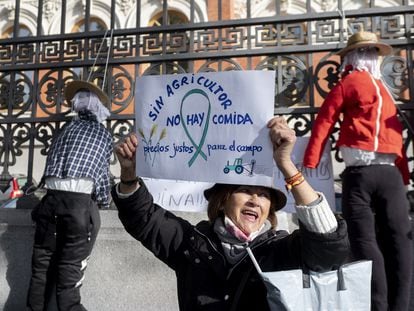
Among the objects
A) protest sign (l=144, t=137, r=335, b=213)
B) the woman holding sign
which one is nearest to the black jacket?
the woman holding sign

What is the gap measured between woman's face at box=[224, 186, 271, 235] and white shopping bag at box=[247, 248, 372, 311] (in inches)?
8.2

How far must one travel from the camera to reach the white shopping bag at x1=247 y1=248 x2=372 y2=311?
1498mm

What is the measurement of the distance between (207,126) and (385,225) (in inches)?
70.7

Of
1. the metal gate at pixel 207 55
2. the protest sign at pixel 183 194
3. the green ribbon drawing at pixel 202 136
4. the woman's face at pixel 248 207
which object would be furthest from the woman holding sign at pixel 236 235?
the metal gate at pixel 207 55

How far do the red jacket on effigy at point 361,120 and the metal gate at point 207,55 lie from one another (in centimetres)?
60

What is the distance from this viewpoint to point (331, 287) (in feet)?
5.08

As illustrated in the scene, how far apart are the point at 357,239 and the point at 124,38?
10.0ft

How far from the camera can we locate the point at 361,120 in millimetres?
3207

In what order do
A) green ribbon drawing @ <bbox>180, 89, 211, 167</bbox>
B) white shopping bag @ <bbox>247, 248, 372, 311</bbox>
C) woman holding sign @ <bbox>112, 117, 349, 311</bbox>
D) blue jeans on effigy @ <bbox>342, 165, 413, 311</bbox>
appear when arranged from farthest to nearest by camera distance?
1. blue jeans on effigy @ <bbox>342, 165, 413, 311</bbox>
2. green ribbon drawing @ <bbox>180, 89, 211, 167</bbox>
3. woman holding sign @ <bbox>112, 117, 349, 311</bbox>
4. white shopping bag @ <bbox>247, 248, 372, 311</bbox>

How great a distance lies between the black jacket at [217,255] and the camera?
1.61 metres

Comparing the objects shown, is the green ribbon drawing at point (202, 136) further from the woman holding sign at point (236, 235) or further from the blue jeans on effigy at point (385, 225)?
the blue jeans on effigy at point (385, 225)

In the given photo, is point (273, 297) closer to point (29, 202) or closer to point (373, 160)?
point (373, 160)

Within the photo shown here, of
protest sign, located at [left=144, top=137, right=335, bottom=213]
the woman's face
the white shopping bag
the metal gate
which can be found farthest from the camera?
the metal gate

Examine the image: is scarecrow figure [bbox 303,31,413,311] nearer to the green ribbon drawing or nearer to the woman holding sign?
the woman holding sign
